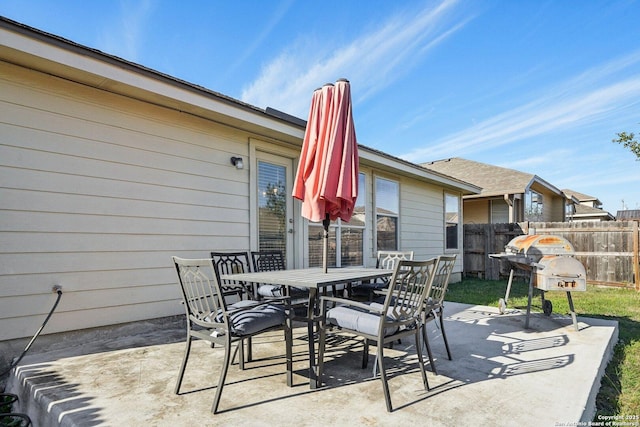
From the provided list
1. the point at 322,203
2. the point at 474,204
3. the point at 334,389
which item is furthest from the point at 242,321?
the point at 474,204

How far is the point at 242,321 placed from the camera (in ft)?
6.98

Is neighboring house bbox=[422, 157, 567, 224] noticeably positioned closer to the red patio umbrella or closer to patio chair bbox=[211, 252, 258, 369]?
patio chair bbox=[211, 252, 258, 369]

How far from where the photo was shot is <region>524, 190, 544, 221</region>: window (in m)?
13.0

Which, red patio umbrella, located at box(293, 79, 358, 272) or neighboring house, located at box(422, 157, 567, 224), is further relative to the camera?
neighboring house, located at box(422, 157, 567, 224)

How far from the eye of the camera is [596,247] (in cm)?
820

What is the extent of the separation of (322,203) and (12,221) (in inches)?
104

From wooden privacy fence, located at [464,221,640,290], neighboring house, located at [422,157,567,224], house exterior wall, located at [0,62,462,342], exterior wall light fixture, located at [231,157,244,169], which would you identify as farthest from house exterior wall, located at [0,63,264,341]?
neighboring house, located at [422,157,567,224]

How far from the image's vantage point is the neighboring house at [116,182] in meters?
2.80

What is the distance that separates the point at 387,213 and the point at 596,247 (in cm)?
564

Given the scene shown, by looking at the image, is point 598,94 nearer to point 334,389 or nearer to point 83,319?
point 334,389

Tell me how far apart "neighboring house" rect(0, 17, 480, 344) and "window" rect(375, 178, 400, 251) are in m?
2.33

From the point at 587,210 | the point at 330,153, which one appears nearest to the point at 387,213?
the point at 330,153

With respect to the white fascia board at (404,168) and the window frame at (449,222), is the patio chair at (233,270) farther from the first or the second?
the window frame at (449,222)

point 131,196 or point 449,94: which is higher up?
point 449,94
